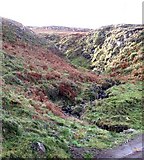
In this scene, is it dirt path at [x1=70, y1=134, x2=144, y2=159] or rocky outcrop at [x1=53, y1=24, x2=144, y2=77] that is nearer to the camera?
dirt path at [x1=70, y1=134, x2=144, y2=159]

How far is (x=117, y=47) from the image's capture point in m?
71.8

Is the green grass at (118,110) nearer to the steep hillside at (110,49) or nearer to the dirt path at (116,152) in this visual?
the dirt path at (116,152)

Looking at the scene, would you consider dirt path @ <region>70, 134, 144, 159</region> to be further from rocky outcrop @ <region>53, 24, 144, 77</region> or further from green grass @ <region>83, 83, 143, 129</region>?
rocky outcrop @ <region>53, 24, 144, 77</region>

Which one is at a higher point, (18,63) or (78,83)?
(18,63)

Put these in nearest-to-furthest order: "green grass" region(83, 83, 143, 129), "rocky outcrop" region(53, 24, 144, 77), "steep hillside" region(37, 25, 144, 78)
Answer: "green grass" region(83, 83, 143, 129)
"steep hillside" region(37, 25, 144, 78)
"rocky outcrop" region(53, 24, 144, 77)

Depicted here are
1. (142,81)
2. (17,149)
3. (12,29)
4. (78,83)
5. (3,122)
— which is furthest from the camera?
(12,29)

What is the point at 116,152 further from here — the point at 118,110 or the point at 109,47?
the point at 109,47

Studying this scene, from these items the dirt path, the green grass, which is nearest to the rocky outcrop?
the green grass

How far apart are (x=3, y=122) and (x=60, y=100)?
55.8 ft

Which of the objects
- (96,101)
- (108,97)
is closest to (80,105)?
(96,101)

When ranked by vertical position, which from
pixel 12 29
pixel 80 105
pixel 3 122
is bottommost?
pixel 80 105

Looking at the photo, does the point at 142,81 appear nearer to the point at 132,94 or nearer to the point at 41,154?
the point at 132,94

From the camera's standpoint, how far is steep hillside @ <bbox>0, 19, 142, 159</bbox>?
20.1 metres

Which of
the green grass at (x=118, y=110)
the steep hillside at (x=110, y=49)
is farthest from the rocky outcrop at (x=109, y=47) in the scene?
the green grass at (x=118, y=110)
